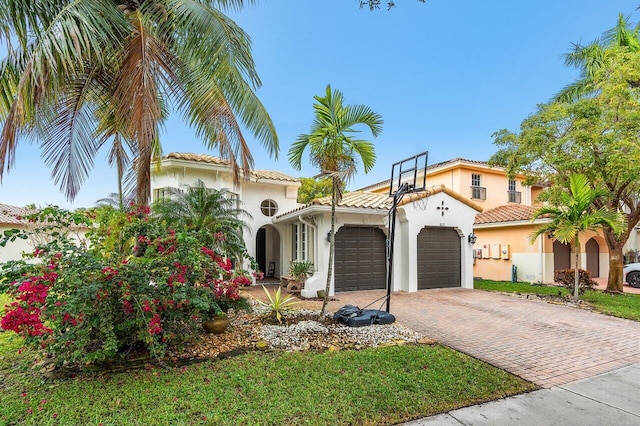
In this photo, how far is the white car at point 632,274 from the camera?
52.3 feet

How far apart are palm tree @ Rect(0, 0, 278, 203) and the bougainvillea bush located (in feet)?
6.69

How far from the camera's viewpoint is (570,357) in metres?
6.09

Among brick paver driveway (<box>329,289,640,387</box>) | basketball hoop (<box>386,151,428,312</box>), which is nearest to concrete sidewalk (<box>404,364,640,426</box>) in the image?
brick paver driveway (<box>329,289,640,387</box>)

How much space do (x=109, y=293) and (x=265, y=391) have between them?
277 cm

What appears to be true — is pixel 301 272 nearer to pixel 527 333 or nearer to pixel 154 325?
pixel 527 333

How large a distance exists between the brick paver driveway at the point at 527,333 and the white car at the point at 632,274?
29.3 feet

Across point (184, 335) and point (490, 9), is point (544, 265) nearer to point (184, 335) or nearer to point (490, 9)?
point (490, 9)

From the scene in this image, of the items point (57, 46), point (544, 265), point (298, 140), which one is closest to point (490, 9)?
point (298, 140)

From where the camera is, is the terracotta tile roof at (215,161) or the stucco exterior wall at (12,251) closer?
the terracotta tile roof at (215,161)

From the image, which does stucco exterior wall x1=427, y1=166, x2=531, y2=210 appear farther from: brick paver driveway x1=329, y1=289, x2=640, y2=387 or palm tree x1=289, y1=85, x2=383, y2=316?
palm tree x1=289, y1=85, x2=383, y2=316

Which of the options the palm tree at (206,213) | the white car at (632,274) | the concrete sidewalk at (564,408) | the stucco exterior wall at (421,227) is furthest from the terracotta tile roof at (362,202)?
the white car at (632,274)

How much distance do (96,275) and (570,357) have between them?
26.6 feet

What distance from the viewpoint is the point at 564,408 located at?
427 cm

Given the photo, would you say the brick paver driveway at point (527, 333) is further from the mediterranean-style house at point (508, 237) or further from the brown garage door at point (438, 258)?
the mediterranean-style house at point (508, 237)
